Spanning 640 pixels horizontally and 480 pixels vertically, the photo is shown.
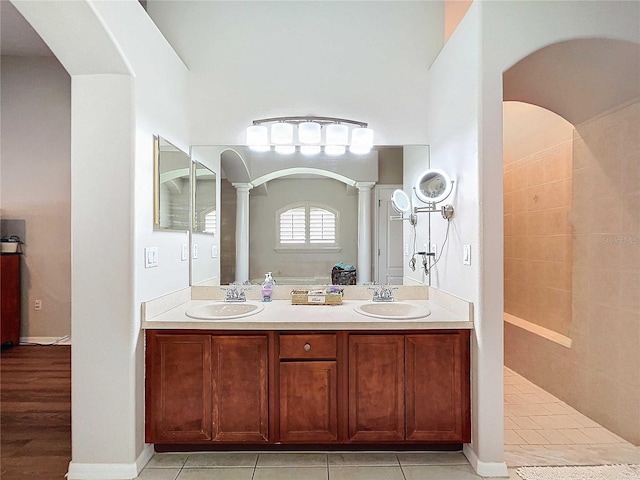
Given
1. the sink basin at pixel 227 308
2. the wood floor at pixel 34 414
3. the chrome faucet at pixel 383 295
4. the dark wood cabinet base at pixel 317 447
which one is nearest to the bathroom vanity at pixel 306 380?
the dark wood cabinet base at pixel 317 447

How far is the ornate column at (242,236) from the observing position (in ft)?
9.73

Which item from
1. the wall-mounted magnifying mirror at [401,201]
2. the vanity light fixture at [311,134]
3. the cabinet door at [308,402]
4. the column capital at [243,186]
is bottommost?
the cabinet door at [308,402]

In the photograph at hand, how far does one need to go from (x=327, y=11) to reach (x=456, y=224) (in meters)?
1.88

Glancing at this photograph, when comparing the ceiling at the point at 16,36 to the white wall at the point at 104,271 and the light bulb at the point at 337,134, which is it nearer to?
the white wall at the point at 104,271

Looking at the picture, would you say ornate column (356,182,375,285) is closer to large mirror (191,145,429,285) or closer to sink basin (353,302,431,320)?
large mirror (191,145,429,285)

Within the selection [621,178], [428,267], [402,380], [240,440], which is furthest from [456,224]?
[240,440]

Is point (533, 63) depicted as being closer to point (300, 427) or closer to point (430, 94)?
point (430, 94)

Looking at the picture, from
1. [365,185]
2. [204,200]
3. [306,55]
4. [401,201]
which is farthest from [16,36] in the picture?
[401,201]

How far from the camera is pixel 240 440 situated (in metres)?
2.20

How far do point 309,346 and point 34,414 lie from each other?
7.02 feet

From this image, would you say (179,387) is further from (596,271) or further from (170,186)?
(596,271)

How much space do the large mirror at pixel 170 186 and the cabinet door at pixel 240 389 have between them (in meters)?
0.86

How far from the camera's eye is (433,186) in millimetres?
2562

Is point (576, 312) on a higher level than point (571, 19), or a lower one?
lower
